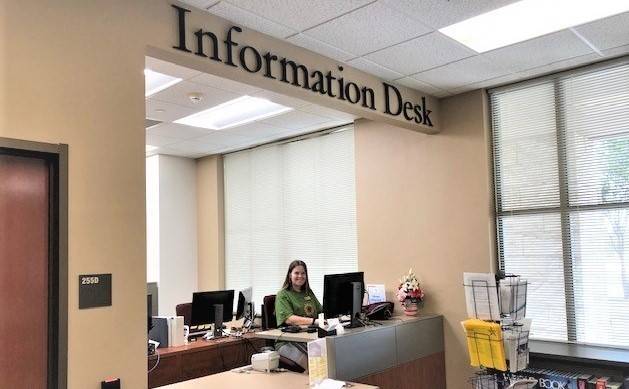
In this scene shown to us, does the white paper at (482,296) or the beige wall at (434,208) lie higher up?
the beige wall at (434,208)

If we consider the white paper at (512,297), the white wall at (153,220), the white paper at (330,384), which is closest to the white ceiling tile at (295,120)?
the white wall at (153,220)

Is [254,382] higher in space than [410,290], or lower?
lower

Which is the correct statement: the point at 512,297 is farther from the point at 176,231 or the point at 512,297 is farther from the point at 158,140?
the point at 176,231

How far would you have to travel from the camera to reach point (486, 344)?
12.2ft

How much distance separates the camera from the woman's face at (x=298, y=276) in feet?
15.4

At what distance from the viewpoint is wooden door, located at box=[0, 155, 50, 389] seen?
6.89 feet

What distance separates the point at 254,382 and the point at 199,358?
4.44 ft

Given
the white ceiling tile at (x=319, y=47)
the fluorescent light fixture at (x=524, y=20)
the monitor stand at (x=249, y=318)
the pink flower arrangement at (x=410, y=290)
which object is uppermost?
the fluorescent light fixture at (x=524, y=20)

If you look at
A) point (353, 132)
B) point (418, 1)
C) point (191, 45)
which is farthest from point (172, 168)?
point (418, 1)

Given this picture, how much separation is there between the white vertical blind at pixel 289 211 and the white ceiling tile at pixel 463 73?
5.36ft

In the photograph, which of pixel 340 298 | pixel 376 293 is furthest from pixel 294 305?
pixel 376 293

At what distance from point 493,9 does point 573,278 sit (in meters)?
2.31

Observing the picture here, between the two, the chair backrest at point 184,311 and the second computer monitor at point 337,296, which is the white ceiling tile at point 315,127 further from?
the chair backrest at point 184,311

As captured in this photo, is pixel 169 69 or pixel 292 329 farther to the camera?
pixel 292 329
